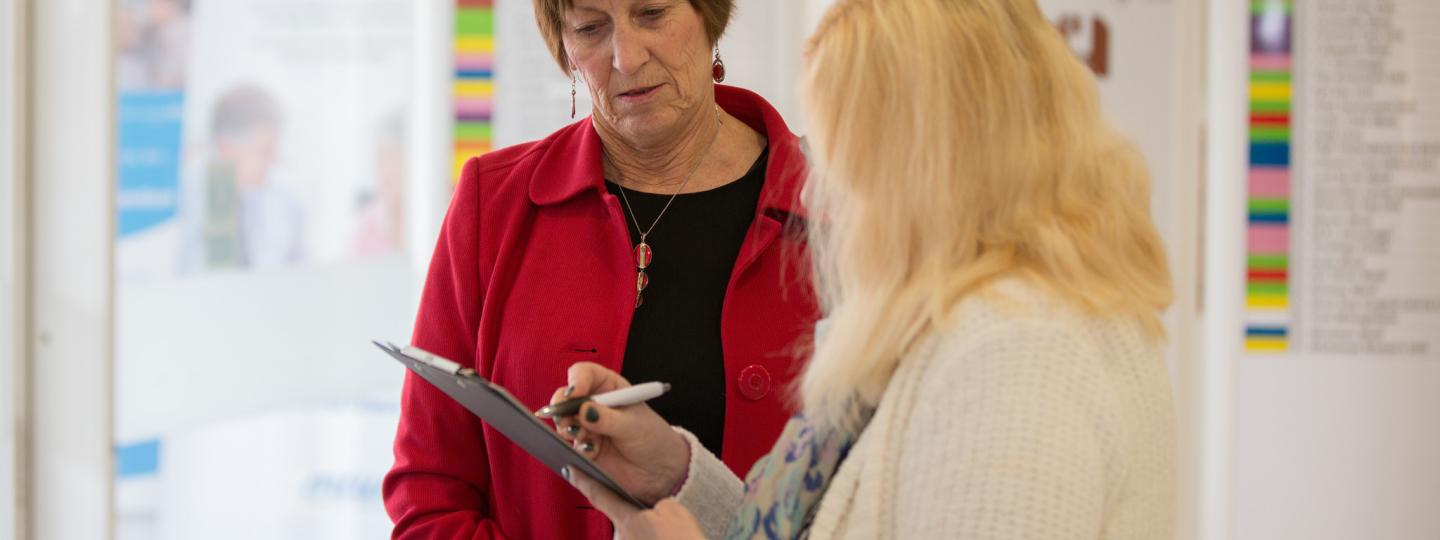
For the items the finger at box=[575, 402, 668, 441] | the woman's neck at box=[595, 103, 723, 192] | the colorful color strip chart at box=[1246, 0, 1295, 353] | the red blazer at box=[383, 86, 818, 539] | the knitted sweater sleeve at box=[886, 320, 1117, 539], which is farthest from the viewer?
the colorful color strip chart at box=[1246, 0, 1295, 353]

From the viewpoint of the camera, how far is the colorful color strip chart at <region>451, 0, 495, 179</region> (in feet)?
10.5

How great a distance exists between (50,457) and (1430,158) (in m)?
3.60

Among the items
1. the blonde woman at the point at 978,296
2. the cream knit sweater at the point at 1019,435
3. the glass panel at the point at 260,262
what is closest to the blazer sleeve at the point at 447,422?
the blonde woman at the point at 978,296

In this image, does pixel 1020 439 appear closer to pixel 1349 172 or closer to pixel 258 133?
pixel 1349 172

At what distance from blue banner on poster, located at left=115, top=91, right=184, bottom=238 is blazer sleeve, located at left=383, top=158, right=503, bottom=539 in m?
1.84

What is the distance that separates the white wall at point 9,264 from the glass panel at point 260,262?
0.24 m

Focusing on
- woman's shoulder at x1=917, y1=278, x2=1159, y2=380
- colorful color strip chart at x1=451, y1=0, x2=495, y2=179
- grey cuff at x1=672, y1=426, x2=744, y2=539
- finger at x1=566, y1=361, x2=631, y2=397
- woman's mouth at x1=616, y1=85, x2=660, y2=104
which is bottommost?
grey cuff at x1=672, y1=426, x2=744, y2=539

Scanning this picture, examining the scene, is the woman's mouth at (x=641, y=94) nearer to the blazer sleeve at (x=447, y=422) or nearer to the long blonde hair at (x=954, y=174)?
the blazer sleeve at (x=447, y=422)

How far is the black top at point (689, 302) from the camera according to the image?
1725mm

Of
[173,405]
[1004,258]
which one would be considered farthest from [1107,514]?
[173,405]

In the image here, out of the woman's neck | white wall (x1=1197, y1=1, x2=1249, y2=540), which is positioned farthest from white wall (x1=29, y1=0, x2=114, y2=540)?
white wall (x1=1197, y1=1, x2=1249, y2=540)

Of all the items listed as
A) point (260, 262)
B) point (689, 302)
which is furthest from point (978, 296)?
point (260, 262)

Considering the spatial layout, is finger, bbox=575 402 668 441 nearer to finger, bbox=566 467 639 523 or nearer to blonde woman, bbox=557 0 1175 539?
finger, bbox=566 467 639 523

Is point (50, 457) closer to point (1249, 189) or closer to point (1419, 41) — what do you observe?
point (1249, 189)
